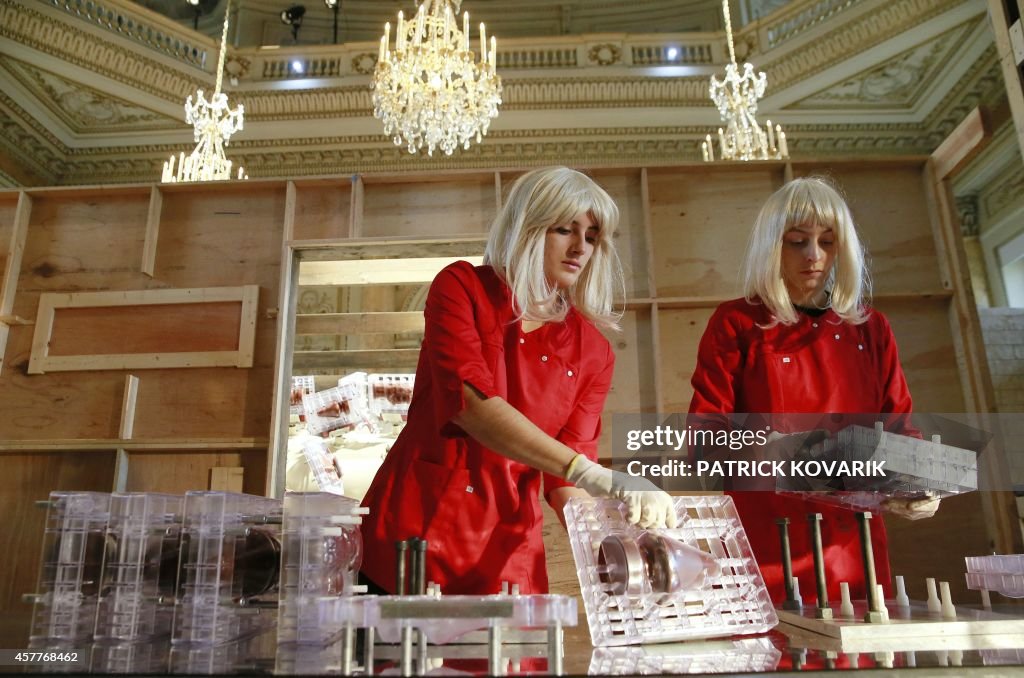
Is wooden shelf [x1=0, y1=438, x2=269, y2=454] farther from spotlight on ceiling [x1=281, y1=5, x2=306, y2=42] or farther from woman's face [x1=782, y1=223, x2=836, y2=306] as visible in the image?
spotlight on ceiling [x1=281, y1=5, x2=306, y2=42]

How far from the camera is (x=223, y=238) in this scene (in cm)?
400

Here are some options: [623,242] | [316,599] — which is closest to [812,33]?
[623,242]

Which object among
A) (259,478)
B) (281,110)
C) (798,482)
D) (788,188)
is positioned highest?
(281,110)

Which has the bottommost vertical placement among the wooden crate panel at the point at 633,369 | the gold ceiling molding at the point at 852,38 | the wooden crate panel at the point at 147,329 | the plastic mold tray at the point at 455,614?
the plastic mold tray at the point at 455,614

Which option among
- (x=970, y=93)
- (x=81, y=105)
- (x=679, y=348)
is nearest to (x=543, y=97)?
(x=970, y=93)

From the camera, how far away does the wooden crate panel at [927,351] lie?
140 inches

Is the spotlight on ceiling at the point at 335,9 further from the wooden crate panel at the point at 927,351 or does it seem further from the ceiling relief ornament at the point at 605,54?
the wooden crate panel at the point at 927,351

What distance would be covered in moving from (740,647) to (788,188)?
121cm

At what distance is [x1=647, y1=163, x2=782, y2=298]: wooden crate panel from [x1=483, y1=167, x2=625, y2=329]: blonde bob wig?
90.1 inches

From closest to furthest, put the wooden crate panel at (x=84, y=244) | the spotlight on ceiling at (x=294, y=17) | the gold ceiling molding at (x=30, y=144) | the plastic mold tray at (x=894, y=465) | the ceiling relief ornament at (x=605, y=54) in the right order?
1. the plastic mold tray at (x=894, y=465)
2. the wooden crate panel at (x=84, y=244)
3. the gold ceiling molding at (x=30, y=144)
4. the ceiling relief ornament at (x=605, y=54)
5. the spotlight on ceiling at (x=294, y=17)

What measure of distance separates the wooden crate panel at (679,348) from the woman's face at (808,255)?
1.84 meters

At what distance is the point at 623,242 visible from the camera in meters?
3.86

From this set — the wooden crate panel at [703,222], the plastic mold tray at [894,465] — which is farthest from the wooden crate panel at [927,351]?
the plastic mold tray at [894,465]

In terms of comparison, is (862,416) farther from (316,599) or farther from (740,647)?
(316,599)
